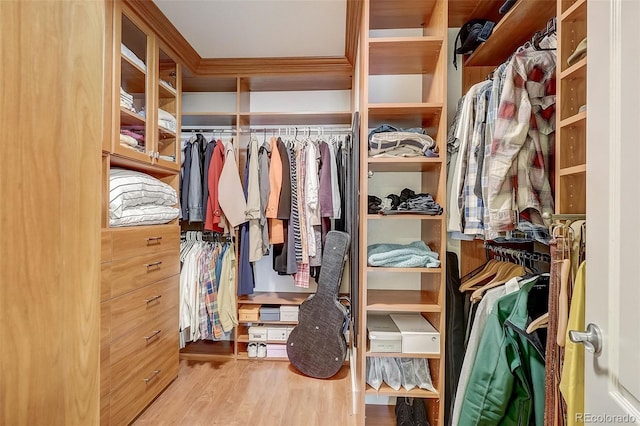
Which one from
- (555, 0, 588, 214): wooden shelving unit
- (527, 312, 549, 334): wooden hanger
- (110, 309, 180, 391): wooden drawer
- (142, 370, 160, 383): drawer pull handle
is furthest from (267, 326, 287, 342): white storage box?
(555, 0, 588, 214): wooden shelving unit

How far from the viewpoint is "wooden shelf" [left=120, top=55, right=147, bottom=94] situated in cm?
171

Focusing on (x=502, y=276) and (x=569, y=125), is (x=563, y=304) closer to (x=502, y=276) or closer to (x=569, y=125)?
(x=569, y=125)

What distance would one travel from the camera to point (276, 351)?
2.50m

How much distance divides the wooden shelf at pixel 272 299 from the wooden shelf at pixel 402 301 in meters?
0.94

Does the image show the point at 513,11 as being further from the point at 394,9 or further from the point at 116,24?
the point at 116,24

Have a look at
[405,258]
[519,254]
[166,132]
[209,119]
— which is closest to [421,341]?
[405,258]

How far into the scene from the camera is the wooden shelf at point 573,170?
79 centimetres

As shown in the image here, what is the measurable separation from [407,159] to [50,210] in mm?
1274

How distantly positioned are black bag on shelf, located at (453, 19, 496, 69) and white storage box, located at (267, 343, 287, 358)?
7.70ft

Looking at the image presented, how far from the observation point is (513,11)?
3.92ft

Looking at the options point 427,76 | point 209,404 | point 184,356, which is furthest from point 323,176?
point 184,356

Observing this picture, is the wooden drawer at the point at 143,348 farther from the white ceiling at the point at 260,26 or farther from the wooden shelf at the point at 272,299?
the white ceiling at the point at 260,26

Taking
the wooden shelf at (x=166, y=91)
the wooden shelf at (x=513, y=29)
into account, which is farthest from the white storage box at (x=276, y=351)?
the wooden shelf at (x=513, y=29)

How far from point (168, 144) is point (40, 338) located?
1921 mm
